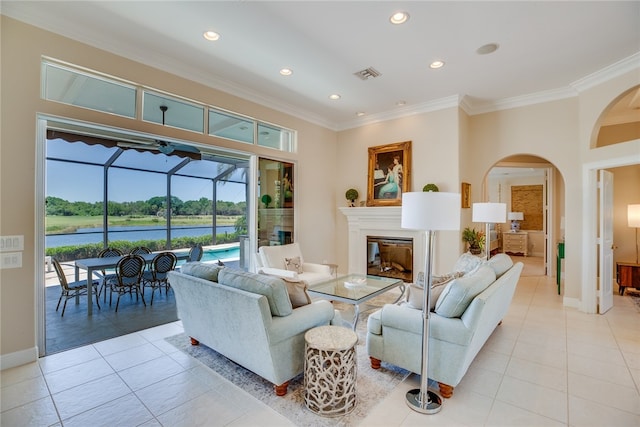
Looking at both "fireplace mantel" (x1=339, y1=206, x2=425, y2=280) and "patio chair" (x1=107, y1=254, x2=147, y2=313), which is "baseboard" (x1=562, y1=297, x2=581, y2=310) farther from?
"patio chair" (x1=107, y1=254, x2=147, y2=313)

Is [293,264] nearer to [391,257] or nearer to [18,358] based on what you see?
[391,257]

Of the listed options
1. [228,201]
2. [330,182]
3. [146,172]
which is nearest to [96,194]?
[146,172]

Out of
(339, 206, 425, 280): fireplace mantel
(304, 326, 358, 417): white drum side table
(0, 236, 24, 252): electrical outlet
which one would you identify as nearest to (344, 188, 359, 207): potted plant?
(339, 206, 425, 280): fireplace mantel

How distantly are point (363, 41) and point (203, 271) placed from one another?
3105 mm

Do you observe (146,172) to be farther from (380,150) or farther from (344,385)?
(344,385)

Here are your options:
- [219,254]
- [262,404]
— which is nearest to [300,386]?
[262,404]

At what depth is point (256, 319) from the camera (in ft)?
7.55

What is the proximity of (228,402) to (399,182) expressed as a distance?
185 inches

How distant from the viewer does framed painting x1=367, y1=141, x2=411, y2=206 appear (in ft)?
19.0

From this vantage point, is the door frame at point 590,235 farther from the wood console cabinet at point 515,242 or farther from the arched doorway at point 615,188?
the wood console cabinet at point 515,242

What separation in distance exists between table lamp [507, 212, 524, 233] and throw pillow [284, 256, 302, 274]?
858cm

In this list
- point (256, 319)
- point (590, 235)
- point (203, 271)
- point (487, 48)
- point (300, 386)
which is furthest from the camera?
point (590, 235)

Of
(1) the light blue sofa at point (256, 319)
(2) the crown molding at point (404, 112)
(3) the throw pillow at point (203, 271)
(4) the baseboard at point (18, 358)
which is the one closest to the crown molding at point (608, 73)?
(2) the crown molding at point (404, 112)

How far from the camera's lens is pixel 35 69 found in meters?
2.99
